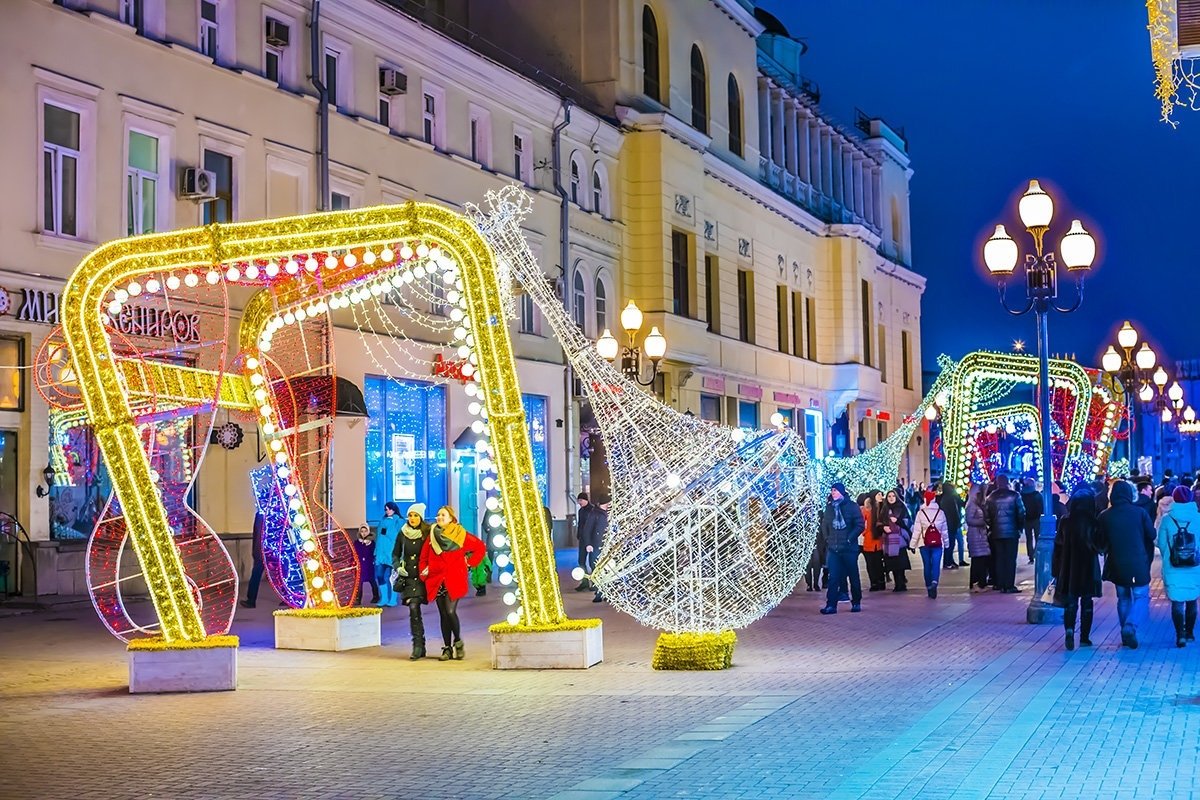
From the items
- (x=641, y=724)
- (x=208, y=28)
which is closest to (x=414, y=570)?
(x=641, y=724)

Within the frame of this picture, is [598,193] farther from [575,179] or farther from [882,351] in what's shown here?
[882,351]

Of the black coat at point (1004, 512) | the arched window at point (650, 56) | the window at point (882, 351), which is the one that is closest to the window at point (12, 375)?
the black coat at point (1004, 512)

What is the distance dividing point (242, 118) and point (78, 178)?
4030 mm

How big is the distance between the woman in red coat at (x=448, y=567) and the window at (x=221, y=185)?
1134 centimetres

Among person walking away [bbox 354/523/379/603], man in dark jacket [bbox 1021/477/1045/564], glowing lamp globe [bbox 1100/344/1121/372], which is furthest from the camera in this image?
glowing lamp globe [bbox 1100/344/1121/372]

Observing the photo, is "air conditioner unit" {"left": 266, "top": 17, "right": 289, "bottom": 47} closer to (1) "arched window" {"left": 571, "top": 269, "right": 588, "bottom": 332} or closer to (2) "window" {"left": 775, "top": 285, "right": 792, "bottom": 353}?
(1) "arched window" {"left": 571, "top": 269, "right": 588, "bottom": 332}

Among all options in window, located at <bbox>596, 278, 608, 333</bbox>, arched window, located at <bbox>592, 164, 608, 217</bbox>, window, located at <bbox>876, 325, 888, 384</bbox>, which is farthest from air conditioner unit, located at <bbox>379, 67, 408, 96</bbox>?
window, located at <bbox>876, 325, 888, 384</bbox>

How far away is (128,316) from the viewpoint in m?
23.6

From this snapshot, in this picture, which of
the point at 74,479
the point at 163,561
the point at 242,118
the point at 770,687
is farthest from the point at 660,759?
the point at 242,118

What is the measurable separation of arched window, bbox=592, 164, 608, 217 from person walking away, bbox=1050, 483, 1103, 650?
24574mm

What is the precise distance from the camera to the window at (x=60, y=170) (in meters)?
22.9

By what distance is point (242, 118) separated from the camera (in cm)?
2691

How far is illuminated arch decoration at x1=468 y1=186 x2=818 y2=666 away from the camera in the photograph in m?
14.8

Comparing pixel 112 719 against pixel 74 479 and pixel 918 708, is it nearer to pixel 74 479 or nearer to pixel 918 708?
pixel 918 708
